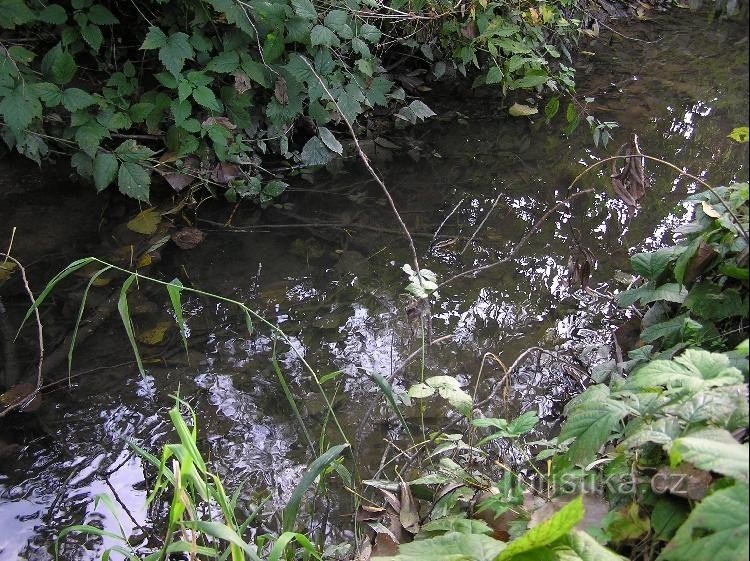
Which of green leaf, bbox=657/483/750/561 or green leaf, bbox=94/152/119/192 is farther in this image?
green leaf, bbox=94/152/119/192

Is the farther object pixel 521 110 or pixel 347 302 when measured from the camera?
pixel 521 110

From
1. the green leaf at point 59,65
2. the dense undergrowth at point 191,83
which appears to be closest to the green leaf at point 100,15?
the dense undergrowth at point 191,83

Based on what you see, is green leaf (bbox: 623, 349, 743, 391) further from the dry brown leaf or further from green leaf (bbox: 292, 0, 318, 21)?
green leaf (bbox: 292, 0, 318, 21)

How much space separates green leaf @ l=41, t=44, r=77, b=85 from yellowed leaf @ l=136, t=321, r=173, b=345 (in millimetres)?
1098

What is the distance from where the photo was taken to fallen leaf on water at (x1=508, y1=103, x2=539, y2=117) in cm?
399

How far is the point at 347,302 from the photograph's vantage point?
2539mm

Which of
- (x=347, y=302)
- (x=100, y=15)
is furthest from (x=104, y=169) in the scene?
(x=347, y=302)

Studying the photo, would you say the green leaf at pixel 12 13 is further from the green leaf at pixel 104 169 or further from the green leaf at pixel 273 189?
the green leaf at pixel 273 189

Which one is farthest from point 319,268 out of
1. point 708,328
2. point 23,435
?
point 708,328

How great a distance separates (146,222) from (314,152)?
87 cm

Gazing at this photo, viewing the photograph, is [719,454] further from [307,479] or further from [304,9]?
[304,9]

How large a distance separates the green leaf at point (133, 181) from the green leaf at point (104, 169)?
1.2 inches

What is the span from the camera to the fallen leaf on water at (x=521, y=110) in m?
3.99

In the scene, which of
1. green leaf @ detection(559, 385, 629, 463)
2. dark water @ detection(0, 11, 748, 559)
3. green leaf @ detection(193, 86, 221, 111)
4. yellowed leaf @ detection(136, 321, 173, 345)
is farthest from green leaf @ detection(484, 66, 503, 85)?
green leaf @ detection(559, 385, 629, 463)
